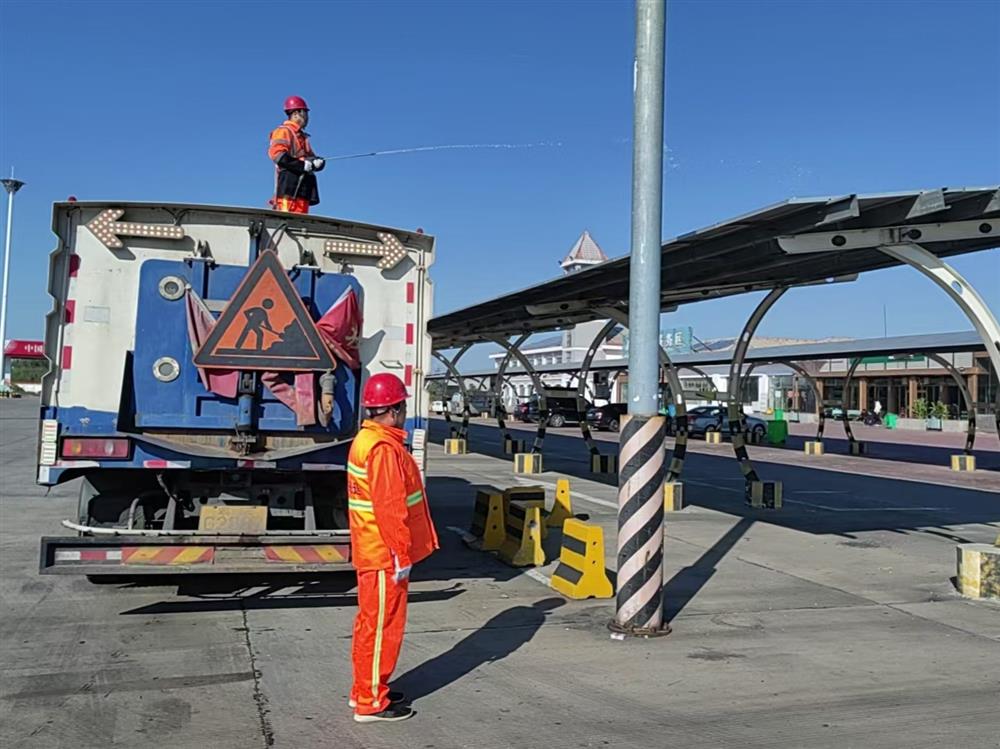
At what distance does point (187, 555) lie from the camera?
21.5 ft

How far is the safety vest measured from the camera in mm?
4836

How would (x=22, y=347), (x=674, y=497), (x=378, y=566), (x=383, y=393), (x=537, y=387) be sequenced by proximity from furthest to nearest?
1. (x=22, y=347)
2. (x=537, y=387)
3. (x=674, y=497)
4. (x=383, y=393)
5. (x=378, y=566)

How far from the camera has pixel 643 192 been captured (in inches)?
Result: 276

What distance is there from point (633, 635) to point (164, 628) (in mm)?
3630

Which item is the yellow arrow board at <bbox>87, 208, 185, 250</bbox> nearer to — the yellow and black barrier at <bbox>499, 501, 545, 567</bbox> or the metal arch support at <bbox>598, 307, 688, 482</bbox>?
the yellow and black barrier at <bbox>499, 501, 545, 567</bbox>

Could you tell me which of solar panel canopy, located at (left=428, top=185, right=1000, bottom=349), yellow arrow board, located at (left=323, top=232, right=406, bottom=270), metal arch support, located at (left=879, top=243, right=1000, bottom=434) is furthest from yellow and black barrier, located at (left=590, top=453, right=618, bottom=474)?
yellow arrow board, located at (left=323, top=232, right=406, bottom=270)

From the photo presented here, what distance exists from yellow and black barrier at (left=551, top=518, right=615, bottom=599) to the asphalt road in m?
0.23

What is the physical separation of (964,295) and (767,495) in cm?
695

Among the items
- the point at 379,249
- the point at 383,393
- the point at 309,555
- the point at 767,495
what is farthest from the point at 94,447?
the point at 767,495

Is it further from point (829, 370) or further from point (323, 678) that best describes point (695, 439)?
point (323, 678)

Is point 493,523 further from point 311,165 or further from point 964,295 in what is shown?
point 964,295

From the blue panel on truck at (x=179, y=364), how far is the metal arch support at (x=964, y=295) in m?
6.22

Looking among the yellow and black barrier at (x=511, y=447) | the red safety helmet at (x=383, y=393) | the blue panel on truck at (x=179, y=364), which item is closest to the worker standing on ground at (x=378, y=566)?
the red safety helmet at (x=383, y=393)

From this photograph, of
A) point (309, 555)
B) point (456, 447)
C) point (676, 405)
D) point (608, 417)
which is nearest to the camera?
point (309, 555)
